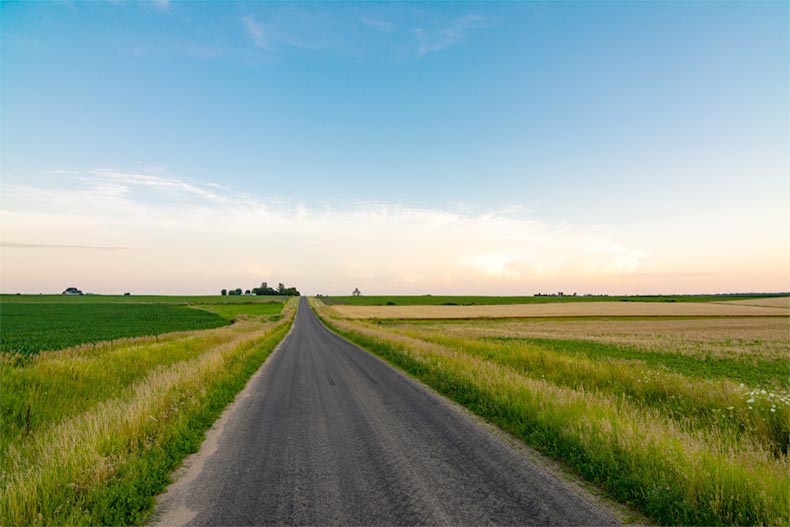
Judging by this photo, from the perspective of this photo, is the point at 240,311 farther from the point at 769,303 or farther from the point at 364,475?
the point at 769,303

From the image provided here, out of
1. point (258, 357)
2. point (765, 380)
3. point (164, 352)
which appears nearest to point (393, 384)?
point (258, 357)

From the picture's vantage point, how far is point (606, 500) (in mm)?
5395

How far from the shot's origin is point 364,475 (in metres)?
6.14

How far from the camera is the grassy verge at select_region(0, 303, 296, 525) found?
5012 mm

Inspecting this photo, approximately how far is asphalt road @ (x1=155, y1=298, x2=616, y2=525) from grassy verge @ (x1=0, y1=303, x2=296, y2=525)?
19.8 inches

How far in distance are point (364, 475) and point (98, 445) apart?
4542 mm

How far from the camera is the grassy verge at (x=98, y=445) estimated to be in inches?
197

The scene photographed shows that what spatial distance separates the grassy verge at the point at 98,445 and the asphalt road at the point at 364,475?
0.50m

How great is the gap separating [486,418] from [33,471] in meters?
8.45


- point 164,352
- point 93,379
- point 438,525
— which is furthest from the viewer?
point 164,352

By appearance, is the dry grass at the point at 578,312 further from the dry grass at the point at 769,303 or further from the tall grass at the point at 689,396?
the tall grass at the point at 689,396

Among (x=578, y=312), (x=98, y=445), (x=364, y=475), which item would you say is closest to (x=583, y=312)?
(x=578, y=312)

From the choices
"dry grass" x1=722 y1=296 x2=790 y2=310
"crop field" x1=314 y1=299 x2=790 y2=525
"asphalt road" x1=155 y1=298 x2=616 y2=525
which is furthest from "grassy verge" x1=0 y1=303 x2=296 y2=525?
"dry grass" x1=722 y1=296 x2=790 y2=310

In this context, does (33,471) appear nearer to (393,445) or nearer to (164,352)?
(393,445)
